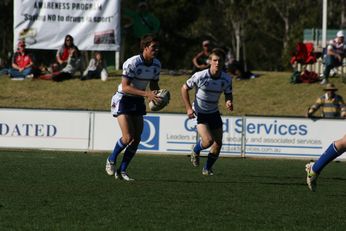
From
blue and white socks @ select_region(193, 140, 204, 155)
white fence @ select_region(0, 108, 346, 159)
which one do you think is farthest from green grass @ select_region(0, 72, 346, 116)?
blue and white socks @ select_region(193, 140, 204, 155)

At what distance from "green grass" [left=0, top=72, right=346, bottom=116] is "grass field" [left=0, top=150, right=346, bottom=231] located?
10122 millimetres

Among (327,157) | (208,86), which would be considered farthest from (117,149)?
(327,157)

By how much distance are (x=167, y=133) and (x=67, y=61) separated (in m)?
7.53

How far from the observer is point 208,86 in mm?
14250

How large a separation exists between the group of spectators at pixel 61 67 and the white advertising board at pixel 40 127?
5999mm

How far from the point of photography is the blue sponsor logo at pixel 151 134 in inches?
837

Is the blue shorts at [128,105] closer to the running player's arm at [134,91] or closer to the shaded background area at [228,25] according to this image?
the running player's arm at [134,91]

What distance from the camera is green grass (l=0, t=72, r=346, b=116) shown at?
26953mm

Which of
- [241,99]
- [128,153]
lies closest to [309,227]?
[128,153]

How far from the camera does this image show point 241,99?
27.5m

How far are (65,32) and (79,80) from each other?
148cm

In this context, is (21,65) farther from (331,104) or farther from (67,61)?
(331,104)

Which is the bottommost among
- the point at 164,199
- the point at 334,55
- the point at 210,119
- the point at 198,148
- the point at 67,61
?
the point at 164,199

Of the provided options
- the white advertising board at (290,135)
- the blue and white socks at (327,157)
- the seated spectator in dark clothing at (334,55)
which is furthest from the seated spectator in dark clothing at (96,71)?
the blue and white socks at (327,157)
